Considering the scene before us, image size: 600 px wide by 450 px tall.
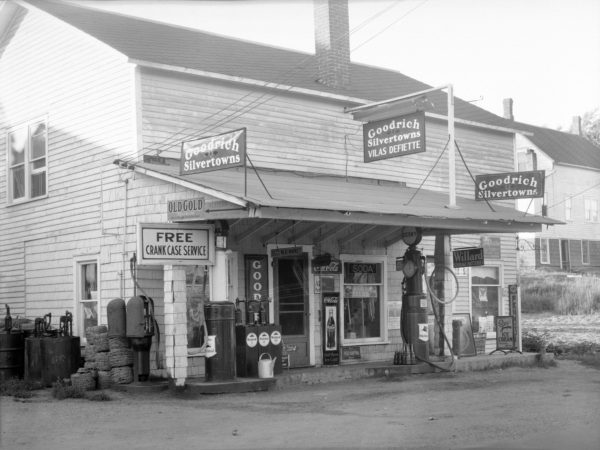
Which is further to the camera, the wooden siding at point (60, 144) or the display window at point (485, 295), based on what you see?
the display window at point (485, 295)

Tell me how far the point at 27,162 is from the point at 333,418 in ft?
35.0

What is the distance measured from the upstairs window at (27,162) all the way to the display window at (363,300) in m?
6.70

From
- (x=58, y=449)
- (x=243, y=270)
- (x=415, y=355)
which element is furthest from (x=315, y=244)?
(x=58, y=449)

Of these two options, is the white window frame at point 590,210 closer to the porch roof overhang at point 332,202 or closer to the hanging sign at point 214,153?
the porch roof overhang at point 332,202

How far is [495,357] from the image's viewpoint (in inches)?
742

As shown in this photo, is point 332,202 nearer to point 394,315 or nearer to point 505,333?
point 394,315

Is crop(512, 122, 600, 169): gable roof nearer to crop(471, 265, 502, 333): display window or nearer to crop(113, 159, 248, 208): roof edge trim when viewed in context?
crop(471, 265, 502, 333): display window

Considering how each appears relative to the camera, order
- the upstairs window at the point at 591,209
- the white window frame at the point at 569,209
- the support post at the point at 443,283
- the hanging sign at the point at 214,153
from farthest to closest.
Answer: the upstairs window at the point at 591,209 → the white window frame at the point at 569,209 → the support post at the point at 443,283 → the hanging sign at the point at 214,153

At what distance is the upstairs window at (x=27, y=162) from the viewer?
18.7 m

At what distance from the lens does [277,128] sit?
18.4 metres

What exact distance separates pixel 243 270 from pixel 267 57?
6172 mm

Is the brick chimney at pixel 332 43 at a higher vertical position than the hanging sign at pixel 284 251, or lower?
higher

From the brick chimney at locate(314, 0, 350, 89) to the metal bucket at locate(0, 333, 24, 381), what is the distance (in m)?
8.65

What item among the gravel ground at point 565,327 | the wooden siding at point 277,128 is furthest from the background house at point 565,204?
the wooden siding at point 277,128
